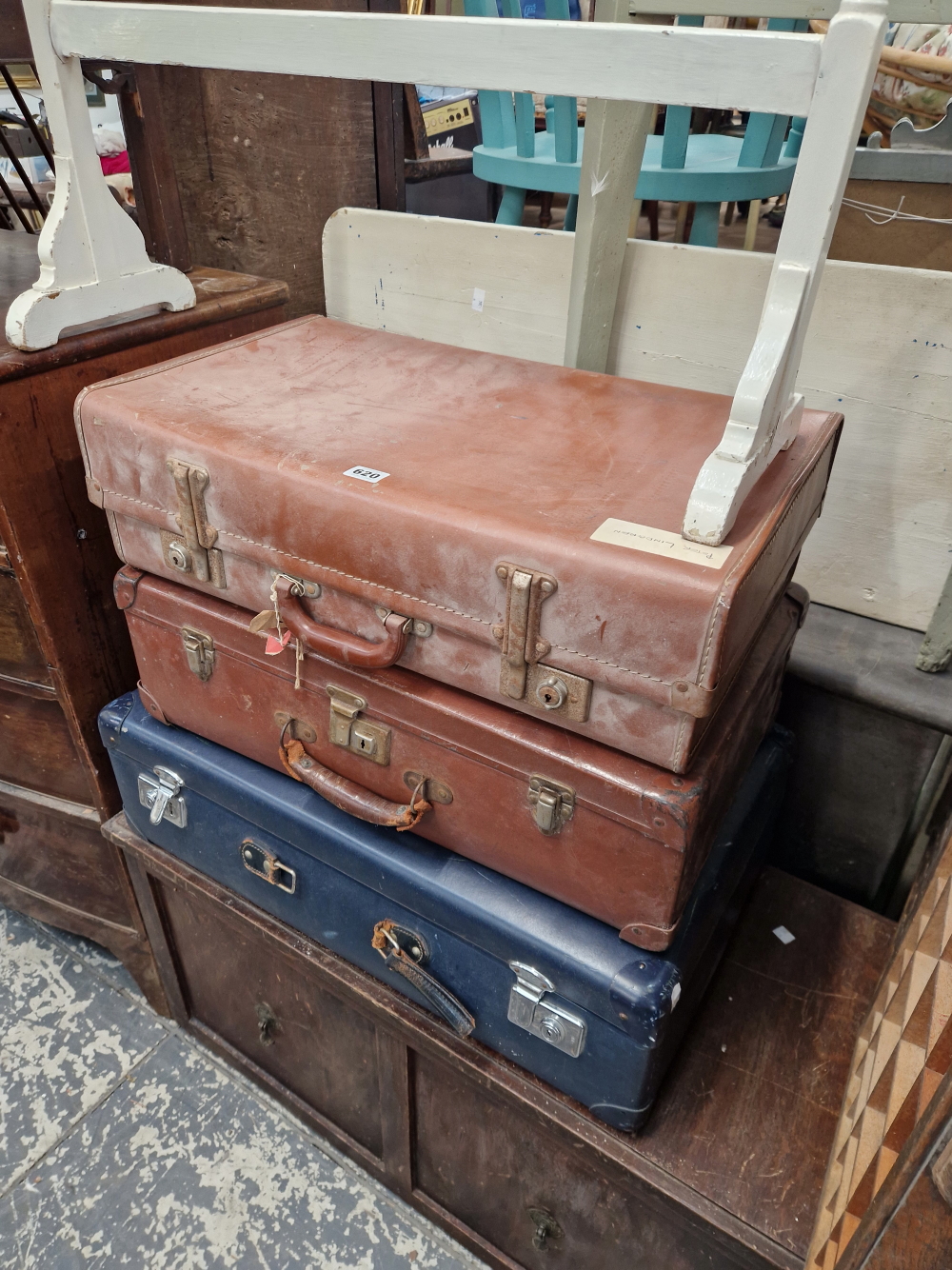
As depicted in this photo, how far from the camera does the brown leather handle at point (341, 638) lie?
854mm

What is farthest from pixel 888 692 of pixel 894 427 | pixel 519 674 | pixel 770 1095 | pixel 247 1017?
pixel 247 1017

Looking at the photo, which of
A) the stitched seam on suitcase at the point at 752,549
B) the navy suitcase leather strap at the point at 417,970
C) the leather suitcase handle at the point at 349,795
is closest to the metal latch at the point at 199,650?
the leather suitcase handle at the point at 349,795

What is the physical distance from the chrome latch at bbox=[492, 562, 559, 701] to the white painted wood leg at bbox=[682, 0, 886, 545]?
0.14 meters

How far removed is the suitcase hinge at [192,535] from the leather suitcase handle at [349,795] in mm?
227

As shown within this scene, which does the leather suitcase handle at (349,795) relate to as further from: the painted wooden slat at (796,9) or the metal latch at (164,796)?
the painted wooden slat at (796,9)

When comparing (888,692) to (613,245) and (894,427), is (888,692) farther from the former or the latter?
(613,245)

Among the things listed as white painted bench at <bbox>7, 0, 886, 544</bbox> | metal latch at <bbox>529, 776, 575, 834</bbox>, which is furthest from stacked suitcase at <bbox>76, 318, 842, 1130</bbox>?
white painted bench at <bbox>7, 0, 886, 544</bbox>

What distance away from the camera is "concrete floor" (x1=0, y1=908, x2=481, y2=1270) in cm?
130

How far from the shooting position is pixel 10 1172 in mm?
1378

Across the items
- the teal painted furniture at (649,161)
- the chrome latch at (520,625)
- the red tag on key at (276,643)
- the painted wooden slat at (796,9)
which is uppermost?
the painted wooden slat at (796,9)

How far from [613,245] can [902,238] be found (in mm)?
722

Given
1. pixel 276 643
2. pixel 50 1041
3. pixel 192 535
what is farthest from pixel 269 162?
pixel 50 1041

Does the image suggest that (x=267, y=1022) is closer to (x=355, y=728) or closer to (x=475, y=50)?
(x=355, y=728)

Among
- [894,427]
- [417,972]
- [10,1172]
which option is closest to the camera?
[417,972]
